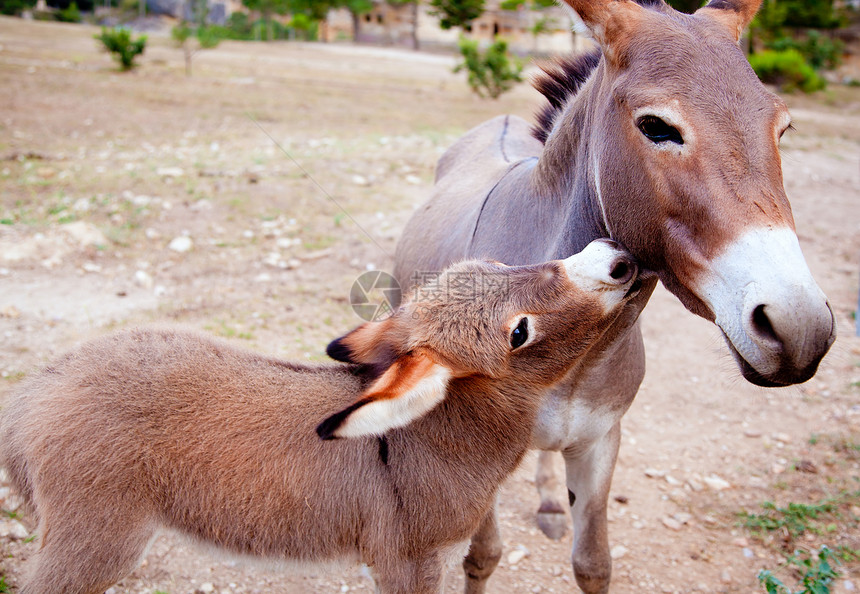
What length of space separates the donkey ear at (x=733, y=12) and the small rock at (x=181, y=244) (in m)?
5.73

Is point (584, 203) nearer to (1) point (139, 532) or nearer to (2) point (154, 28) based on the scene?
(1) point (139, 532)

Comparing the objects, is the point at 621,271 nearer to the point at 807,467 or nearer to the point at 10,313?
the point at 807,467

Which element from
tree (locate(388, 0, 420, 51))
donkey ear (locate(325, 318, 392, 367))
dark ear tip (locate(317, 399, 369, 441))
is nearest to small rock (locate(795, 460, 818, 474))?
donkey ear (locate(325, 318, 392, 367))

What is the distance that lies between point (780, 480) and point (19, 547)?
4.93m

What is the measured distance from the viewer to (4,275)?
599 cm

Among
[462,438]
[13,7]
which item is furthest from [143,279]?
[13,7]

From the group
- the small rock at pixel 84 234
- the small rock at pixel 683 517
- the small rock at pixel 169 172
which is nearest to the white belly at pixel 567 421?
the small rock at pixel 683 517

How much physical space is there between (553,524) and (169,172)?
6902 mm

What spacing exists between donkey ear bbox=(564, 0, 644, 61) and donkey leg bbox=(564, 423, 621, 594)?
1.89m

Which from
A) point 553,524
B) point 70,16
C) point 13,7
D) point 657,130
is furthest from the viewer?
point 70,16

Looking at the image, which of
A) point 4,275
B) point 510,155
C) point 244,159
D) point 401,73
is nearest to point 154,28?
point 401,73

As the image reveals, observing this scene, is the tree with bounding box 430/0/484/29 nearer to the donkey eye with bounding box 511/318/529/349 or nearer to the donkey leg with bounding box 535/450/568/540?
the donkey leg with bounding box 535/450/568/540

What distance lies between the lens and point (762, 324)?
1801 mm

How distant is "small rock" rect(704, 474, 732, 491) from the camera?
4641 millimetres
